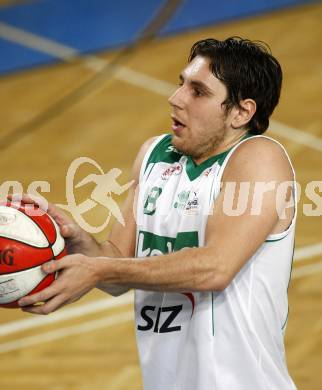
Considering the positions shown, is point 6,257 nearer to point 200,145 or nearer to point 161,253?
point 161,253

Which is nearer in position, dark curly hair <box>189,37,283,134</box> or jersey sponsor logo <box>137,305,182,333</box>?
dark curly hair <box>189,37,283,134</box>

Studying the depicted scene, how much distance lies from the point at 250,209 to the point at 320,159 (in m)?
4.94

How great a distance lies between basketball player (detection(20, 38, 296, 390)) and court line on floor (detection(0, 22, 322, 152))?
480 centimetres

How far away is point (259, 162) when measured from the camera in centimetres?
358

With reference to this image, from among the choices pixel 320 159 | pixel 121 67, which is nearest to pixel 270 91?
pixel 320 159

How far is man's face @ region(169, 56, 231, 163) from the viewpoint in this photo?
3730mm

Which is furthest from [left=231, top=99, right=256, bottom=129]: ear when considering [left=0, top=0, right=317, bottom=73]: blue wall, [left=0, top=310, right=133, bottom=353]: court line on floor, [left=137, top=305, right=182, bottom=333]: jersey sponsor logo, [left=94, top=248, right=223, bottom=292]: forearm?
[left=0, top=0, right=317, bottom=73]: blue wall

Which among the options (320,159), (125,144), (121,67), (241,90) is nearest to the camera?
(241,90)

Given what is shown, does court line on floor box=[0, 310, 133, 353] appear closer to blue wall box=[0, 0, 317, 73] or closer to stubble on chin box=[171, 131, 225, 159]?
stubble on chin box=[171, 131, 225, 159]

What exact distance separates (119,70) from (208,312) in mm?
7163

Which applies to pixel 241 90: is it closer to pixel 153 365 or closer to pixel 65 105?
pixel 153 365

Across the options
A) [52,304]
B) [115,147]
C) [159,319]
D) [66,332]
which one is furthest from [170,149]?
[115,147]

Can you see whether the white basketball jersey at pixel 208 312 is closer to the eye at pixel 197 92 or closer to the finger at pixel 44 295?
the eye at pixel 197 92

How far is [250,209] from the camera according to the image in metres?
3.50
